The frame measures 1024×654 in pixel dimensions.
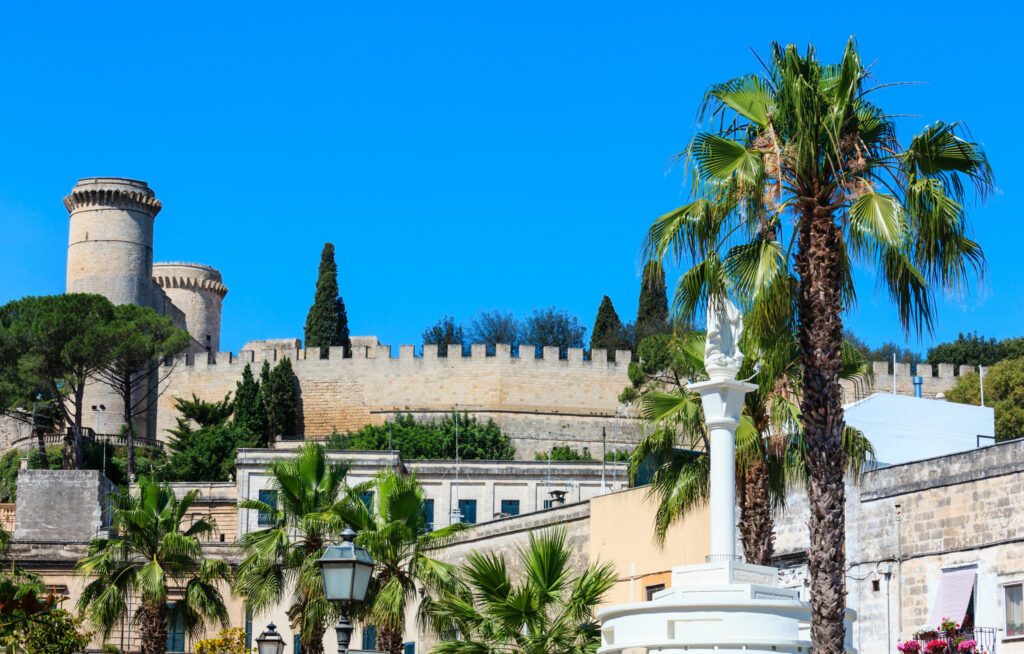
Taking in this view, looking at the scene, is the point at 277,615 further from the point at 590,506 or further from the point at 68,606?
the point at 590,506

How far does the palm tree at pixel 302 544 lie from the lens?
19891 mm

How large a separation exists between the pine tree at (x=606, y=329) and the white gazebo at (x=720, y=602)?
62050 mm

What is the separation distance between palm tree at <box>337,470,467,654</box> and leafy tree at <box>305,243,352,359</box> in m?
53.0

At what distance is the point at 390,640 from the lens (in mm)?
19219

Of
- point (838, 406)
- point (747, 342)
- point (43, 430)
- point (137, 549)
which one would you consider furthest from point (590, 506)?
point (43, 430)

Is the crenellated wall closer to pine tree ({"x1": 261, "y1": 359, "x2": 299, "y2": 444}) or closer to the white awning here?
pine tree ({"x1": 261, "y1": 359, "x2": 299, "y2": 444})

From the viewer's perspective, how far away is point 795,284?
13844 millimetres

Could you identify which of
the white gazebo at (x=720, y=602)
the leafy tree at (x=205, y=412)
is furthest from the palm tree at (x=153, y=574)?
the leafy tree at (x=205, y=412)

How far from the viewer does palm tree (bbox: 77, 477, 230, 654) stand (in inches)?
887

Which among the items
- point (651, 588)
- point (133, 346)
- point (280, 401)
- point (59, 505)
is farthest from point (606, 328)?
point (651, 588)

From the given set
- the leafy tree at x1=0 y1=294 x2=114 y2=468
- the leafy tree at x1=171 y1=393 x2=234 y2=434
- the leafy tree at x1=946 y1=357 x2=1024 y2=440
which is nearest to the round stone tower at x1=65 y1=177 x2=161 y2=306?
the leafy tree at x1=171 y1=393 x2=234 y2=434

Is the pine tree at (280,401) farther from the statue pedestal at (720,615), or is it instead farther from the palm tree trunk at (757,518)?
the statue pedestal at (720,615)

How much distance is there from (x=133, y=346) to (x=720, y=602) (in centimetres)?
4978

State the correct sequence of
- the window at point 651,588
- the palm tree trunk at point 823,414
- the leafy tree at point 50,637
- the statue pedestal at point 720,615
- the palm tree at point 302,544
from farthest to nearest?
the window at point 651,588 → the palm tree at point 302,544 → the leafy tree at point 50,637 → the palm tree trunk at point 823,414 → the statue pedestal at point 720,615
